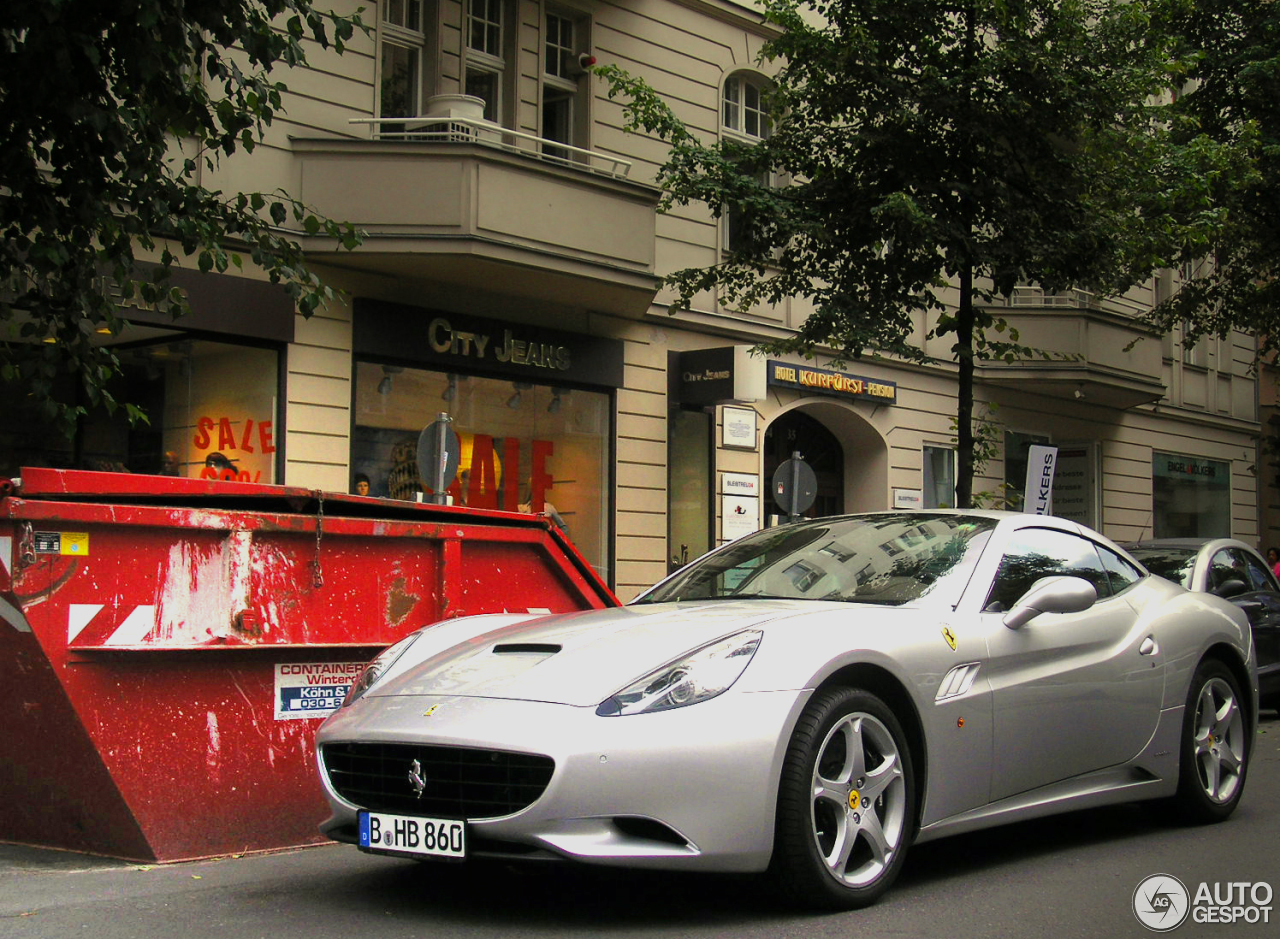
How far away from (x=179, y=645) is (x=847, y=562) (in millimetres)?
2652

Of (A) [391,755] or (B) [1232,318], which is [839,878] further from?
(B) [1232,318]

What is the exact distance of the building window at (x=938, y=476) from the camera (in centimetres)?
2122

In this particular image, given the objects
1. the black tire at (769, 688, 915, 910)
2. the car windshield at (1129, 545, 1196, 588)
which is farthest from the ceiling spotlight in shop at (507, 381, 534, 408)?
the black tire at (769, 688, 915, 910)

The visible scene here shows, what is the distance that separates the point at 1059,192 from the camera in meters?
13.0

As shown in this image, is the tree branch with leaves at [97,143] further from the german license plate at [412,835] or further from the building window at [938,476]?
the building window at [938,476]

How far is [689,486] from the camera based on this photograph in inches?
696

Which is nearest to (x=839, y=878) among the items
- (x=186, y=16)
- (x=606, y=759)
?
(x=606, y=759)

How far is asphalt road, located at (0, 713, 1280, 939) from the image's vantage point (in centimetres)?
437

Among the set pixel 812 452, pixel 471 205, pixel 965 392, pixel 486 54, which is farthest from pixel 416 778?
pixel 812 452

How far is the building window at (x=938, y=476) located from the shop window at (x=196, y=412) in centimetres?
1095

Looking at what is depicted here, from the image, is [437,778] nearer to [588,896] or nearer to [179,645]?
[588,896]

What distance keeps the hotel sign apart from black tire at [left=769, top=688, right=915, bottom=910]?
13575mm

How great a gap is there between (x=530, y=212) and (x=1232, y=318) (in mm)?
12831

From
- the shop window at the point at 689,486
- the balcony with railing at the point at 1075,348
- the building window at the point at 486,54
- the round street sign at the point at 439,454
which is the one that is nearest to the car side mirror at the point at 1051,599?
the round street sign at the point at 439,454
